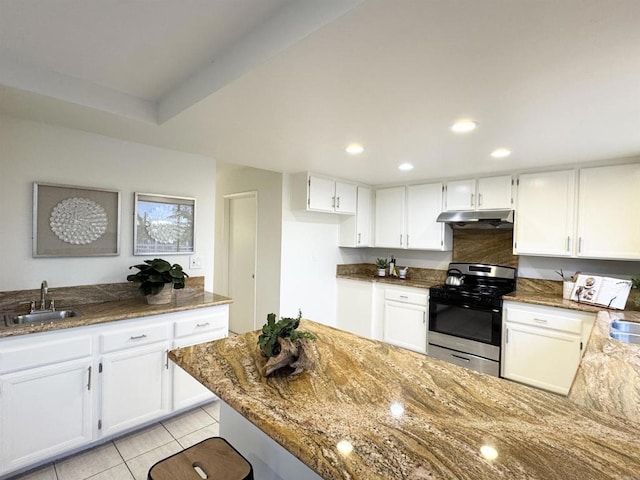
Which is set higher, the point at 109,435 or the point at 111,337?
the point at 111,337

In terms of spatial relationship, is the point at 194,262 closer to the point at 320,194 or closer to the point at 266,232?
the point at 266,232

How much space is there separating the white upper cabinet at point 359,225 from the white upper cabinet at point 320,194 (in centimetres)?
20

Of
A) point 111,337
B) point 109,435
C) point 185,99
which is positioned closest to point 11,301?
point 111,337

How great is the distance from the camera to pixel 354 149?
2.66 meters

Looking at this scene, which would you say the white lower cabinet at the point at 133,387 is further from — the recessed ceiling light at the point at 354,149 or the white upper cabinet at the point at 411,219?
the white upper cabinet at the point at 411,219

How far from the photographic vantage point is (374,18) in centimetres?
106

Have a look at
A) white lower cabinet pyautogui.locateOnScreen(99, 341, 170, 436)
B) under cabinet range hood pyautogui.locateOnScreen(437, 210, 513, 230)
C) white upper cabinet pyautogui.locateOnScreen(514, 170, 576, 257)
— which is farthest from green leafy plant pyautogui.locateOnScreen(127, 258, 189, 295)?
white upper cabinet pyautogui.locateOnScreen(514, 170, 576, 257)

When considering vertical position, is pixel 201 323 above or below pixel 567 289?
below

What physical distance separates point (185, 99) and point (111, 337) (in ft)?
5.16

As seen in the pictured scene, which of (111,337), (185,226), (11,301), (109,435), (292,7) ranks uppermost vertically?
(292,7)

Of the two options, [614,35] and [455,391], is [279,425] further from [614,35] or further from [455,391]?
[614,35]

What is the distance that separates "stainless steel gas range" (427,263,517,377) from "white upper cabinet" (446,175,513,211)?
0.70 meters

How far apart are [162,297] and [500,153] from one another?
2947 mm

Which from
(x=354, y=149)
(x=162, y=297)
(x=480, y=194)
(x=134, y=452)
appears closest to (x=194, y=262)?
(x=162, y=297)
